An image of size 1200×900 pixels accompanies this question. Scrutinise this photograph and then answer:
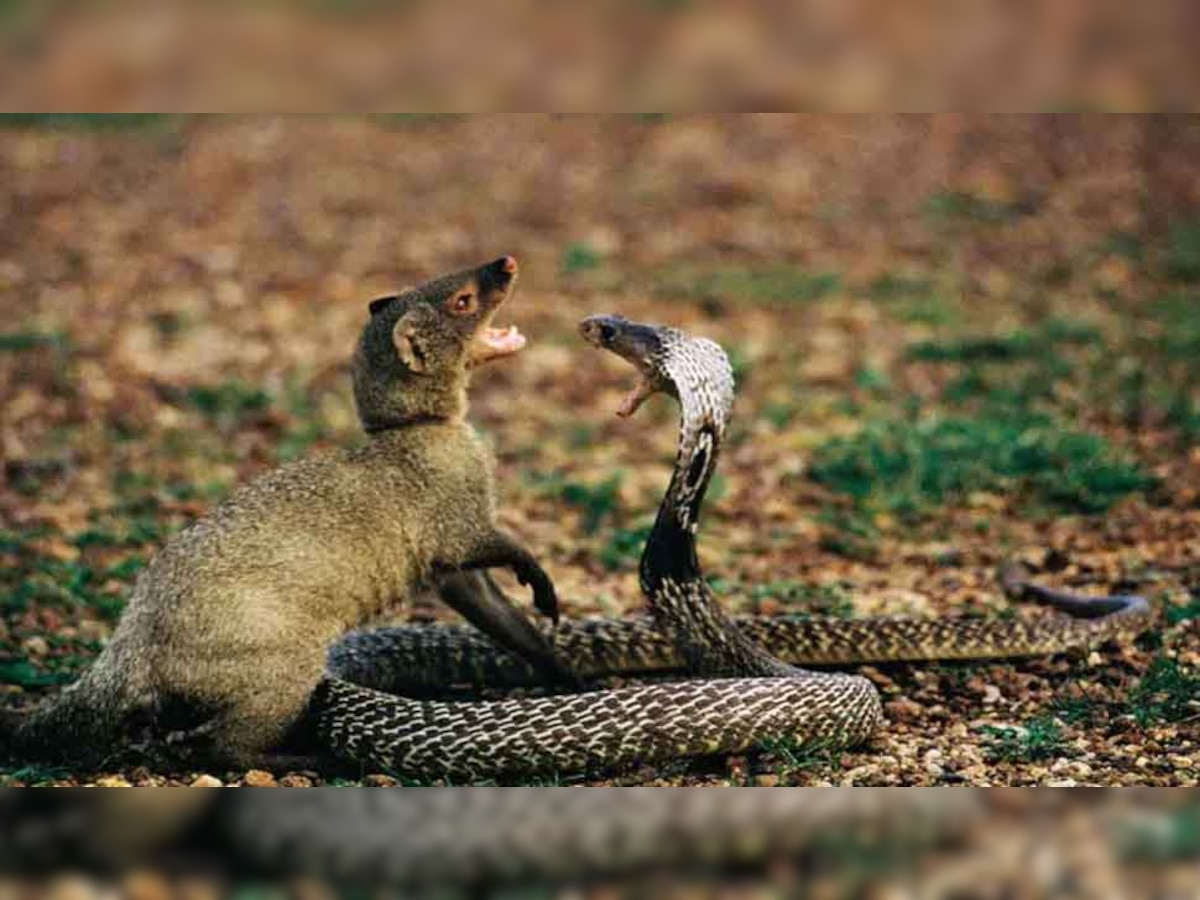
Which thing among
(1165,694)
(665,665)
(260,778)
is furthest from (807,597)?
(260,778)

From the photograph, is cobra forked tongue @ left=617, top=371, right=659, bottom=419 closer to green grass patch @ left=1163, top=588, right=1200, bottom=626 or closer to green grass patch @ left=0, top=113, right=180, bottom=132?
green grass patch @ left=1163, top=588, right=1200, bottom=626

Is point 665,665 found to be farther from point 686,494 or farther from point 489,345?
point 489,345

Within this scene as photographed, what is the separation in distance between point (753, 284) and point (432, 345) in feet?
26.6

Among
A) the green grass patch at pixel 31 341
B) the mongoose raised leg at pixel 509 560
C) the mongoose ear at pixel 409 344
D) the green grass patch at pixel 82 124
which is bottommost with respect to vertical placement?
the mongoose raised leg at pixel 509 560

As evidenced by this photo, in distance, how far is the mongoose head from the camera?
526 centimetres

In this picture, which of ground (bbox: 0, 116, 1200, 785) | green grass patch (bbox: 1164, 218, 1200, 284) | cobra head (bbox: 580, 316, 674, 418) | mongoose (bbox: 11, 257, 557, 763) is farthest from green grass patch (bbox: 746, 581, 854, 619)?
green grass patch (bbox: 1164, 218, 1200, 284)

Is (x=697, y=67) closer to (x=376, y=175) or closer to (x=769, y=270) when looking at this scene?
(x=769, y=270)

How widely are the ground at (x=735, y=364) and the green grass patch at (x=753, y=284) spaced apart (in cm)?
4

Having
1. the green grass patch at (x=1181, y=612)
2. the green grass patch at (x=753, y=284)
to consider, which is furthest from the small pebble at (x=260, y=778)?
the green grass patch at (x=753, y=284)

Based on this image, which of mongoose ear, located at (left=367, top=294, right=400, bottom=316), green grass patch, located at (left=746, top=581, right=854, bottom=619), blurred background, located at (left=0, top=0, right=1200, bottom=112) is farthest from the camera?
green grass patch, located at (left=746, top=581, right=854, bottom=619)

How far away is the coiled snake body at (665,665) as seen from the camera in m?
4.61

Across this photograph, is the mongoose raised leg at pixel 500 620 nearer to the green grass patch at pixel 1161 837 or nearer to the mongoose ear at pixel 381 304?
the mongoose ear at pixel 381 304

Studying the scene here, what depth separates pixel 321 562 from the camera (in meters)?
4.88

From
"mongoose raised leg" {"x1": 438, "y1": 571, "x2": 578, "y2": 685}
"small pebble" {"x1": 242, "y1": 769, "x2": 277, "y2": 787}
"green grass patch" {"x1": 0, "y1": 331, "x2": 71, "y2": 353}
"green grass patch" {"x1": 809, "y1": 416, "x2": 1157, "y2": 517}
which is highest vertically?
"green grass patch" {"x1": 0, "y1": 331, "x2": 71, "y2": 353}
